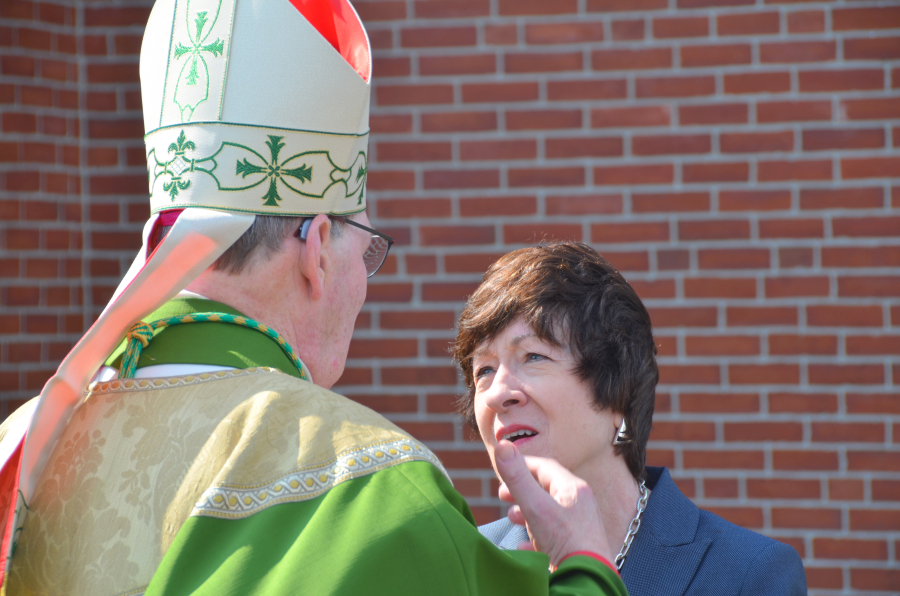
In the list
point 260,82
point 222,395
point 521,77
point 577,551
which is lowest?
point 577,551

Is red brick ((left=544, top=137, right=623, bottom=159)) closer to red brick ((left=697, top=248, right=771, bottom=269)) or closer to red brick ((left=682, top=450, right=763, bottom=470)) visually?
red brick ((left=697, top=248, right=771, bottom=269))

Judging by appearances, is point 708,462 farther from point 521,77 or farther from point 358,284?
point 358,284

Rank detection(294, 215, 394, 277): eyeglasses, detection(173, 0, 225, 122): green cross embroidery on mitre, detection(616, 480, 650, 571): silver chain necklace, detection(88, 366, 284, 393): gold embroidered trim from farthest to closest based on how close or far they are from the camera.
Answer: detection(616, 480, 650, 571): silver chain necklace, detection(294, 215, 394, 277): eyeglasses, detection(173, 0, 225, 122): green cross embroidery on mitre, detection(88, 366, 284, 393): gold embroidered trim

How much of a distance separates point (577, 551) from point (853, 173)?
104 inches

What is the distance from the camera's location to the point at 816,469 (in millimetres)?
3465

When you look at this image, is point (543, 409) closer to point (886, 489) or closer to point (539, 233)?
point (539, 233)

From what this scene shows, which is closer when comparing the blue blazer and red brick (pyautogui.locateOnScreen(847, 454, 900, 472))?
the blue blazer

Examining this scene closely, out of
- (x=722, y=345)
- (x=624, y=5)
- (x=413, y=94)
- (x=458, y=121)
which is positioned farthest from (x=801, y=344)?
(x=413, y=94)

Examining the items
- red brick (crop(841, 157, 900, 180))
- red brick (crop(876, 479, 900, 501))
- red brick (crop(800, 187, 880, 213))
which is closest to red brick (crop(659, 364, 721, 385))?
red brick (crop(800, 187, 880, 213))

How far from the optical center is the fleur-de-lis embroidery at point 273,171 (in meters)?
1.58

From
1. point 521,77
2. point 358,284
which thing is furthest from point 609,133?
point 358,284

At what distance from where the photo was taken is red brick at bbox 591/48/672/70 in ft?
11.7

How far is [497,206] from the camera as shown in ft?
12.0

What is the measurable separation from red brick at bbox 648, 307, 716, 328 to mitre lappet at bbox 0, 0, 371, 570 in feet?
6.86
